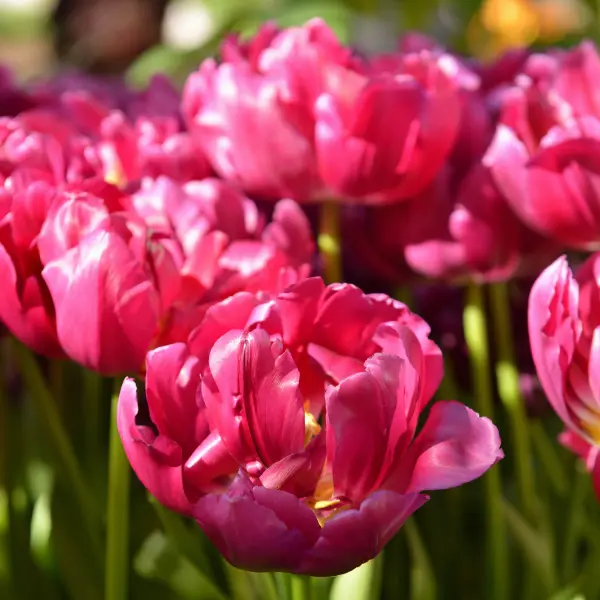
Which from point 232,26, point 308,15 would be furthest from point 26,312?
point 232,26

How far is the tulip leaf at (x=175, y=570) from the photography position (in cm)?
32

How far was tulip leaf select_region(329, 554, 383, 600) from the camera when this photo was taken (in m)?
0.32

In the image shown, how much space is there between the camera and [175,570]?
32cm

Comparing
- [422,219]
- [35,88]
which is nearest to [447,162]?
[422,219]

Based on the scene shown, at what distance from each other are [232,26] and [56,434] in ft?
2.17

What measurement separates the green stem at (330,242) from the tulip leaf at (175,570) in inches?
4.7

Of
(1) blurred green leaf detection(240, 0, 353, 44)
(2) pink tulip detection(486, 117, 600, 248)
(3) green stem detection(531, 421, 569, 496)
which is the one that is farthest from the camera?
(1) blurred green leaf detection(240, 0, 353, 44)

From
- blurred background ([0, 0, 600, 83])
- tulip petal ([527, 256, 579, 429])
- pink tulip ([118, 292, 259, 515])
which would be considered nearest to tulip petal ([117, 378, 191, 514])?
pink tulip ([118, 292, 259, 515])

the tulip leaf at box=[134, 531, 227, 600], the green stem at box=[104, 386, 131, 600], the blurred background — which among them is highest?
the green stem at box=[104, 386, 131, 600]

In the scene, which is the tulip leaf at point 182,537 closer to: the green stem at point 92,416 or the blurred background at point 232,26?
the green stem at point 92,416

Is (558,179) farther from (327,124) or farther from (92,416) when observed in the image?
(92,416)

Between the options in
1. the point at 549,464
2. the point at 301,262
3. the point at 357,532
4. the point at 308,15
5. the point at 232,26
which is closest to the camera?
the point at 357,532

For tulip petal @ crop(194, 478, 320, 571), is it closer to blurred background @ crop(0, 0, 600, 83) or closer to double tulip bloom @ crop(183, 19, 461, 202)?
double tulip bloom @ crop(183, 19, 461, 202)

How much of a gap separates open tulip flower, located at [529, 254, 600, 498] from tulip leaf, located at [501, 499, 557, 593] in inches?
3.8
